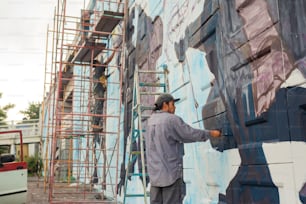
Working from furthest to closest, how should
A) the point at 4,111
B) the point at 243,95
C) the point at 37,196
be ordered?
the point at 4,111
the point at 37,196
the point at 243,95

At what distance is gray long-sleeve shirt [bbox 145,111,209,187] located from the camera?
3497 mm

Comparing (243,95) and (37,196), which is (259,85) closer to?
(243,95)

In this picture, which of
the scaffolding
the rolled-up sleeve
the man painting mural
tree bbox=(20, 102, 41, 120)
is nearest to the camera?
the man painting mural

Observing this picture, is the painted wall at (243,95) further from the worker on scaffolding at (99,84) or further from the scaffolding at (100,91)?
the worker on scaffolding at (99,84)

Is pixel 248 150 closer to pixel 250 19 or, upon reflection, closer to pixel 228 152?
pixel 228 152

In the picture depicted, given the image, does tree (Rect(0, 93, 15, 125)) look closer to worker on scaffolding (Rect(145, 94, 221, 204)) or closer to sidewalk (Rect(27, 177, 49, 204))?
sidewalk (Rect(27, 177, 49, 204))

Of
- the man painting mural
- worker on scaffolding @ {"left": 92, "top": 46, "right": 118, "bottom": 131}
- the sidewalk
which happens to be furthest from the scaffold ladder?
worker on scaffolding @ {"left": 92, "top": 46, "right": 118, "bottom": 131}

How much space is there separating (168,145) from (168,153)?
8cm

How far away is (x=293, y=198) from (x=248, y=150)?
63cm

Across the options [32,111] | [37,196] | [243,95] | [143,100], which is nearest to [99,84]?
[37,196]

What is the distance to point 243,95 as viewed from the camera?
10.3 ft

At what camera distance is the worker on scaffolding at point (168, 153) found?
350 cm

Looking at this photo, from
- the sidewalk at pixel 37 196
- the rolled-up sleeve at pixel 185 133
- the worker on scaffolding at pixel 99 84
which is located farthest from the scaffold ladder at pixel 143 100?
the worker on scaffolding at pixel 99 84

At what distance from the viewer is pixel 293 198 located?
8.24 feet
